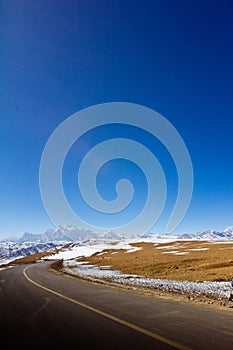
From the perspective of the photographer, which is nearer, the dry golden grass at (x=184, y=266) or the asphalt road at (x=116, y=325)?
Result: the asphalt road at (x=116, y=325)

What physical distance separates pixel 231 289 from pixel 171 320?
8525 mm

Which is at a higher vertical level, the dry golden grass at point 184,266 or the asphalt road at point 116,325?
the dry golden grass at point 184,266

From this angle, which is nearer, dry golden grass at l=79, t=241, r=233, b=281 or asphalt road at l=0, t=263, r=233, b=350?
asphalt road at l=0, t=263, r=233, b=350

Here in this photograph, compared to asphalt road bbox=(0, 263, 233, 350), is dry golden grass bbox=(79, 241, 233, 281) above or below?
above

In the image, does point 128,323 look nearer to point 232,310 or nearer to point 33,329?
point 33,329

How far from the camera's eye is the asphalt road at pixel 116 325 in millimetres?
6993

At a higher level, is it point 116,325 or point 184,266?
point 184,266

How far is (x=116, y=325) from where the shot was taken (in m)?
8.80

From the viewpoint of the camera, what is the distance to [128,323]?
29.6ft

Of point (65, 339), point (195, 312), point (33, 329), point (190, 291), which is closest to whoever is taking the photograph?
point (65, 339)

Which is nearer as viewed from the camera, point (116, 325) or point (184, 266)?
point (116, 325)

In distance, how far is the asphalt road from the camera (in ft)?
22.9

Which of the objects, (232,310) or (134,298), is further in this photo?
(134,298)

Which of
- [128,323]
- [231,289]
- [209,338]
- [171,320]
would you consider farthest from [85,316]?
[231,289]
